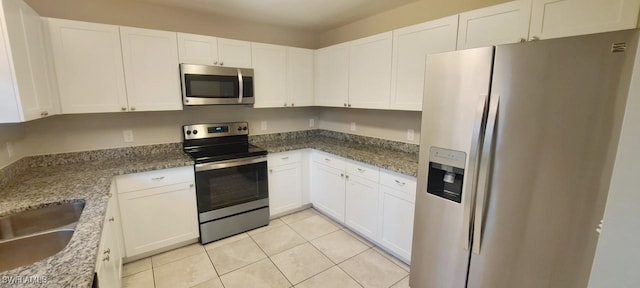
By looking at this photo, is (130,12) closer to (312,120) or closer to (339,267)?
(312,120)

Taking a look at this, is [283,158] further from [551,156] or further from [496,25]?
[551,156]

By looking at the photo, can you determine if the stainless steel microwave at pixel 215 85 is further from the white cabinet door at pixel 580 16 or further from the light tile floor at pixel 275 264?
the white cabinet door at pixel 580 16

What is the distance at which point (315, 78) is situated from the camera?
349cm

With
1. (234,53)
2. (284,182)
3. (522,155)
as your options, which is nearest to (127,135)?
(234,53)

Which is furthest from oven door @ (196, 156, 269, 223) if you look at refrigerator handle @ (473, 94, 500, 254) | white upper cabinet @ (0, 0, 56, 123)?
refrigerator handle @ (473, 94, 500, 254)

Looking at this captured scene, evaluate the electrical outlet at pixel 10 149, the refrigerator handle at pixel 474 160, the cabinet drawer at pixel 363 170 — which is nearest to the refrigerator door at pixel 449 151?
the refrigerator handle at pixel 474 160

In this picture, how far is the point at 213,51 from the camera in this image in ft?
8.95

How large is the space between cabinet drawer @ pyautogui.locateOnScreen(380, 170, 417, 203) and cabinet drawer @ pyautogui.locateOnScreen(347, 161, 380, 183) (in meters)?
0.07

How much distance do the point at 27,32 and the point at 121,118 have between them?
1.04 m

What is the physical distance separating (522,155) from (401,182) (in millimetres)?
1015

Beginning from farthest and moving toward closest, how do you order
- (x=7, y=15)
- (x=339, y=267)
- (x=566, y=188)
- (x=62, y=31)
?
(x=339, y=267)
(x=62, y=31)
(x=7, y=15)
(x=566, y=188)

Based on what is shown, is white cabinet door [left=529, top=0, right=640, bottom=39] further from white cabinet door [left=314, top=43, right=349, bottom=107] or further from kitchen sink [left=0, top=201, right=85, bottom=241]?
kitchen sink [left=0, top=201, right=85, bottom=241]

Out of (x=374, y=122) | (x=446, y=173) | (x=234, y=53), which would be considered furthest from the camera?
(x=374, y=122)

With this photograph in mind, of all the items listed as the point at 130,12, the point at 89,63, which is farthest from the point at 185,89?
the point at 130,12
